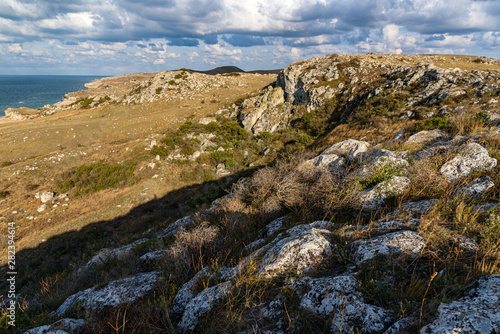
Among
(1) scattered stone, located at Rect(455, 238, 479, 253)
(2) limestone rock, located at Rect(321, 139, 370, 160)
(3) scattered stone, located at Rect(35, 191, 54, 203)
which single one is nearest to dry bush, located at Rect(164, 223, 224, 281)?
(1) scattered stone, located at Rect(455, 238, 479, 253)

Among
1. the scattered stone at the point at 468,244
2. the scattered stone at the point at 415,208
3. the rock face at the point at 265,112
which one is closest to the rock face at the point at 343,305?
the scattered stone at the point at 468,244

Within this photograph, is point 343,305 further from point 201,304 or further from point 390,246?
A: point 201,304

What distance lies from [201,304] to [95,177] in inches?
731

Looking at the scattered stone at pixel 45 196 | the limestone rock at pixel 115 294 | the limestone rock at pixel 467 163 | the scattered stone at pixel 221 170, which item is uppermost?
the limestone rock at pixel 467 163

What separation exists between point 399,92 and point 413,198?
18.5 m

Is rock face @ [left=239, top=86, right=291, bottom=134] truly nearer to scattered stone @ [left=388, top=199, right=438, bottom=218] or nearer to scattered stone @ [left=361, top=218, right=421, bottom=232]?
scattered stone @ [left=388, top=199, right=438, bottom=218]

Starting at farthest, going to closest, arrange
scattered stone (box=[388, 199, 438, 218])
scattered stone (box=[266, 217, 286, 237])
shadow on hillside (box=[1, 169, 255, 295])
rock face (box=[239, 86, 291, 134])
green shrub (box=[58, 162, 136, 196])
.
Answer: rock face (box=[239, 86, 291, 134]) → green shrub (box=[58, 162, 136, 196]) → shadow on hillside (box=[1, 169, 255, 295]) → scattered stone (box=[266, 217, 286, 237]) → scattered stone (box=[388, 199, 438, 218])

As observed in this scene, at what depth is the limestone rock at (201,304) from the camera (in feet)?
9.49

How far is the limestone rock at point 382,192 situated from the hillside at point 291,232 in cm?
3

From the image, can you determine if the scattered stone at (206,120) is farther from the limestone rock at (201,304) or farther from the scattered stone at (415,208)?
the limestone rock at (201,304)

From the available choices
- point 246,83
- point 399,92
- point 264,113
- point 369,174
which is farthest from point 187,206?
point 246,83

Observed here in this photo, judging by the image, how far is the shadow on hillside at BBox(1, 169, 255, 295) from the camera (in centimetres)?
970

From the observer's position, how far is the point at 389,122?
14.5 metres

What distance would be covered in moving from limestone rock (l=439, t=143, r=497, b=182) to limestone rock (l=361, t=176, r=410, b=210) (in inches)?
37.8
